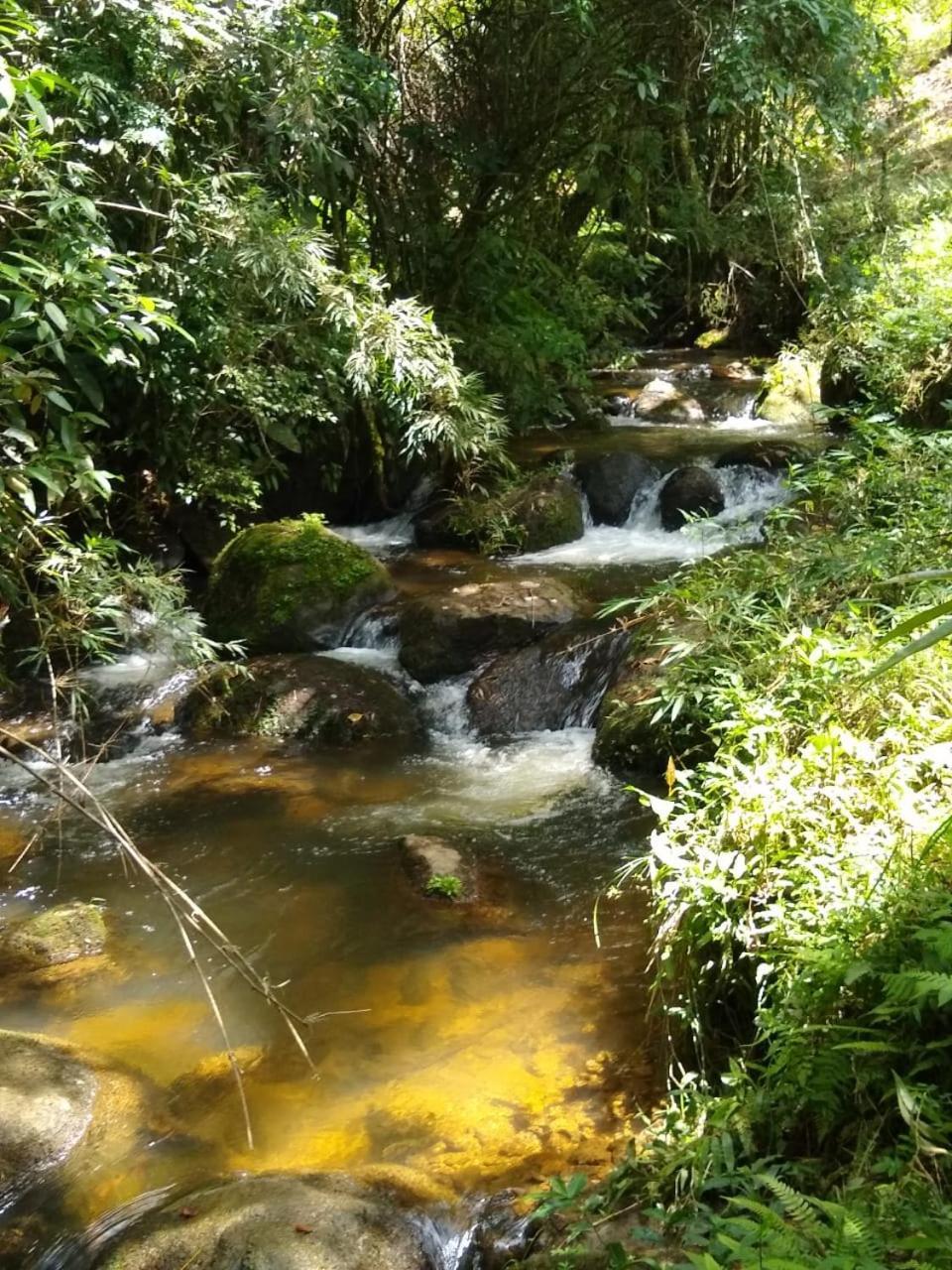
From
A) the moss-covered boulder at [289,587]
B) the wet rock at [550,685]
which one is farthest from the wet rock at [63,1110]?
the moss-covered boulder at [289,587]

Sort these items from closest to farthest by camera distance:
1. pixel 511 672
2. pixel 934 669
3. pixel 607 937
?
pixel 934 669, pixel 607 937, pixel 511 672

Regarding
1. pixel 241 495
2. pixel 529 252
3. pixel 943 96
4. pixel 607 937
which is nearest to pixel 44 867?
pixel 607 937

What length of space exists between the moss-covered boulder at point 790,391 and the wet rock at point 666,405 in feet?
2.64

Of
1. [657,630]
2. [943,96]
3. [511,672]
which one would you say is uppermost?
[943,96]

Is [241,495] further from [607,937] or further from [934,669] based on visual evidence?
[934,669]

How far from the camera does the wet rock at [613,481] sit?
946 centimetres

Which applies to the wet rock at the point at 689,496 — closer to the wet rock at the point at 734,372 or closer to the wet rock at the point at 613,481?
the wet rock at the point at 613,481

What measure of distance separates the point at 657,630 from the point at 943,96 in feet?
53.0

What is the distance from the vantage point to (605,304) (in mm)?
10805

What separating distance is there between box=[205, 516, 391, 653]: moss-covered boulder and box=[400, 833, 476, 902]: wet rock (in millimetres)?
2860

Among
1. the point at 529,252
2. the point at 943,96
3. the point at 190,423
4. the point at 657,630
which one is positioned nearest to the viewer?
the point at 657,630

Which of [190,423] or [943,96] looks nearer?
[190,423]

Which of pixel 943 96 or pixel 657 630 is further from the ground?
pixel 943 96

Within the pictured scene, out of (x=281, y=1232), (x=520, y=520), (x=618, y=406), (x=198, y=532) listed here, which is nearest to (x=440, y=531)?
(x=520, y=520)
